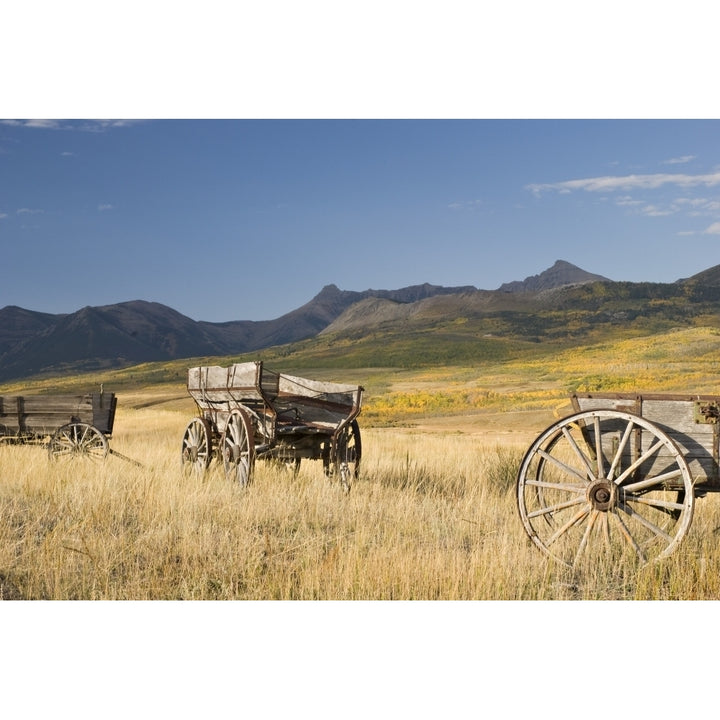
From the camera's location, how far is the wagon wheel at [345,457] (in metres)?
8.87

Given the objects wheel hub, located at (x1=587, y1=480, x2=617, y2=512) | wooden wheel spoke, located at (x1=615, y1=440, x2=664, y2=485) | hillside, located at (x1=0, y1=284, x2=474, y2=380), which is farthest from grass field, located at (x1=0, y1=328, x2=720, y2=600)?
hillside, located at (x1=0, y1=284, x2=474, y2=380)

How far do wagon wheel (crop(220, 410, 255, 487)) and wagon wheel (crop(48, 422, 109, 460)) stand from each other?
2625mm

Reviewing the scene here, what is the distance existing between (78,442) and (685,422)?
28.6 ft

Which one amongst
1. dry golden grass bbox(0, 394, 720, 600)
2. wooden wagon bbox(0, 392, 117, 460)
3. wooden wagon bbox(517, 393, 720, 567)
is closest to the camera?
dry golden grass bbox(0, 394, 720, 600)

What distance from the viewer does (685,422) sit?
5.15m

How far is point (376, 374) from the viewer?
5481 centimetres

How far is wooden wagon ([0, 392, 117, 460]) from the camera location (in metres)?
11.3

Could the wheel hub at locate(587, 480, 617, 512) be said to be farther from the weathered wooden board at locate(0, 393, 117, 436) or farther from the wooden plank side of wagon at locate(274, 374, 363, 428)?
the weathered wooden board at locate(0, 393, 117, 436)

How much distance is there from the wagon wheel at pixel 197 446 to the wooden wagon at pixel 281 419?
33 cm

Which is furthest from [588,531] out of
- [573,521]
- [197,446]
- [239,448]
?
[197,446]

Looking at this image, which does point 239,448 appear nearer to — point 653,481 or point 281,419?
point 281,419

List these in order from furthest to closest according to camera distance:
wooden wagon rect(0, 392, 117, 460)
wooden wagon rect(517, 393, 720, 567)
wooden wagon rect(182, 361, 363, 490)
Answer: wooden wagon rect(0, 392, 117, 460) → wooden wagon rect(182, 361, 363, 490) → wooden wagon rect(517, 393, 720, 567)

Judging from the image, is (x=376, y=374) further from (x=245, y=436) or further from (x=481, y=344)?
(x=245, y=436)
